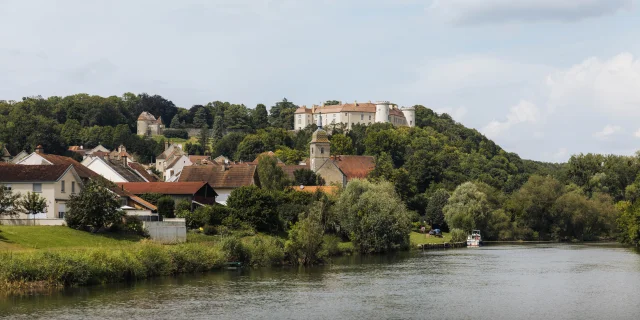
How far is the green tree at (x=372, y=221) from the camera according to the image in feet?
236

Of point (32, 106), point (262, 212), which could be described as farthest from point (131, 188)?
point (32, 106)

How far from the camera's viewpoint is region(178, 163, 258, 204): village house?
8300cm

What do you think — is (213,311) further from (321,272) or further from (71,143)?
(71,143)

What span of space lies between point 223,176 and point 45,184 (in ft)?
90.9

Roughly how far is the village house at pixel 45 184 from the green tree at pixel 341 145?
304ft

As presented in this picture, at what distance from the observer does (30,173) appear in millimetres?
59781

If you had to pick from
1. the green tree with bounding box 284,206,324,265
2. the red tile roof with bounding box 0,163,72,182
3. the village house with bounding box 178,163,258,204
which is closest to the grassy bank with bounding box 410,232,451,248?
the village house with bounding box 178,163,258,204

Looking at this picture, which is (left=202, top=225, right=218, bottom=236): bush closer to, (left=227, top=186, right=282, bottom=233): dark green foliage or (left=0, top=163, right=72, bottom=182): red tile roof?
(left=227, top=186, right=282, bottom=233): dark green foliage

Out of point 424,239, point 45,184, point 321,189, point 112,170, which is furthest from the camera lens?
point 321,189

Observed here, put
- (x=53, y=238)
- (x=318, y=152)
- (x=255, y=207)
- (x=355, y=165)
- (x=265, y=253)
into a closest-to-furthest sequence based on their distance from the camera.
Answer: (x=53, y=238)
(x=265, y=253)
(x=255, y=207)
(x=318, y=152)
(x=355, y=165)

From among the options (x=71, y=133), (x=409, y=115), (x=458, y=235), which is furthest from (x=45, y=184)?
(x=409, y=115)

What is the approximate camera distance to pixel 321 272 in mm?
55125

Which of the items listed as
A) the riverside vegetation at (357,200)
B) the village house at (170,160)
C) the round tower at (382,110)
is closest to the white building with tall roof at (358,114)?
the round tower at (382,110)

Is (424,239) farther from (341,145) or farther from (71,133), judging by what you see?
(71,133)
